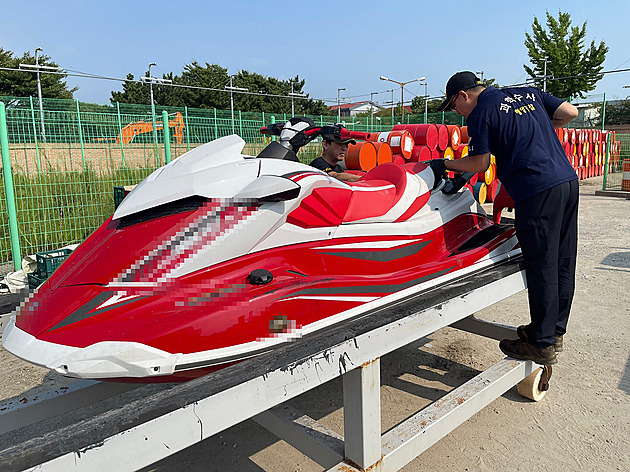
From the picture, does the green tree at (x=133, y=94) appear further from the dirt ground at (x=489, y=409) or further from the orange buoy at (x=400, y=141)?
the dirt ground at (x=489, y=409)

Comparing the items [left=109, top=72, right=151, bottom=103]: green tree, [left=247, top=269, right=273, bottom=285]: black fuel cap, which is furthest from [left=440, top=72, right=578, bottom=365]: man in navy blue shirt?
[left=109, top=72, right=151, bottom=103]: green tree

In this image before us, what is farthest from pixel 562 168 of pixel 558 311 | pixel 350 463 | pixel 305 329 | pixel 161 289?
pixel 161 289

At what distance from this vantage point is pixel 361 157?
769 cm

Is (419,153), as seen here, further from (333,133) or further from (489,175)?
(333,133)

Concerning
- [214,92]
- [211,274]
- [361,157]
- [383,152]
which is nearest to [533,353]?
[211,274]

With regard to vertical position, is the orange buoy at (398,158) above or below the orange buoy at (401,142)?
below

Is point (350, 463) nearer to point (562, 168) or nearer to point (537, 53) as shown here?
point (562, 168)

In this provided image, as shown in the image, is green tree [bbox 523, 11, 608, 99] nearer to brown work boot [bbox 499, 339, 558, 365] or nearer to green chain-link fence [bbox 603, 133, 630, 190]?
green chain-link fence [bbox 603, 133, 630, 190]

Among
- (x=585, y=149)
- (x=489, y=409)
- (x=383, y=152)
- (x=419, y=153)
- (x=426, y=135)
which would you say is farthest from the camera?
(x=585, y=149)

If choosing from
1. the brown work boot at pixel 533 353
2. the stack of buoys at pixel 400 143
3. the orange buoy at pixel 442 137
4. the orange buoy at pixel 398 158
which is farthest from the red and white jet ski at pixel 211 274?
the orange buoy at pixel 442 137

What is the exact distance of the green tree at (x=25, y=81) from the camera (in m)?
29.7

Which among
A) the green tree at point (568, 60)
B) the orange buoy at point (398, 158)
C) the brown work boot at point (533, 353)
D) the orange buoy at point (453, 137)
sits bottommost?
the brown work boot at point (533, 353)

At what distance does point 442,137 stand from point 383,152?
6.10 ft

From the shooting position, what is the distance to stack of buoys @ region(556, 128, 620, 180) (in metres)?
13.9
